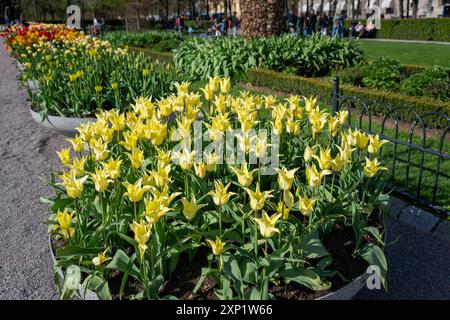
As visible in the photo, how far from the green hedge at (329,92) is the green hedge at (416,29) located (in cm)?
1977

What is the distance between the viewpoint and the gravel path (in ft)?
11.1

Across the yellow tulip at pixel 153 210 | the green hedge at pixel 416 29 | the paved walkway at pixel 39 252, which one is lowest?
the paved walkway at pixel 39 252

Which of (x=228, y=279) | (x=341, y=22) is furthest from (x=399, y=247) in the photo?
(x=341, y=22)

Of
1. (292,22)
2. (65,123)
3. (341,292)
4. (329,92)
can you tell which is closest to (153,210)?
(341,292)

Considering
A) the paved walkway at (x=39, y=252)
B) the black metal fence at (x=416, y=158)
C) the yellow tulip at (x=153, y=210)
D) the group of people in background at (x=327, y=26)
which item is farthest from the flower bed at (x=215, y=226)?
the group of people in background at (x=327, y=26)

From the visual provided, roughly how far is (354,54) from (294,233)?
9338 mm

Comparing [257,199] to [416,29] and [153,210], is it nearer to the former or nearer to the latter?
[153,210]

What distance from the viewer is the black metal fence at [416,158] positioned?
4.13m

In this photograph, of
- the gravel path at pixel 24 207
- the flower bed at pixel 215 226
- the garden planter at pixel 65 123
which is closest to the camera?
the flower bed at pixel 215 226

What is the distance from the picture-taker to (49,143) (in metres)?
7.02

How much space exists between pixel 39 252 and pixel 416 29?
93.4 feet

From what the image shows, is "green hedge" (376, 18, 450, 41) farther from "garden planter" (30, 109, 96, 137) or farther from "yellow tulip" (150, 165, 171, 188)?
"yellow tulip" (150, 165, 171, 188)

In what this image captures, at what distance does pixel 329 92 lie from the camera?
7867mm

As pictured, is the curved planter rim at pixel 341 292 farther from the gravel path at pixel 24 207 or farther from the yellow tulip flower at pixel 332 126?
the yellow tulip flower at pixel 332 126
